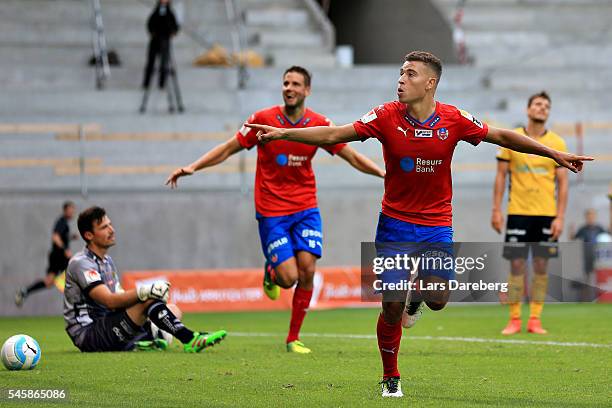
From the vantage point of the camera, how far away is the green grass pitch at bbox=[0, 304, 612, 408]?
7.39 meters

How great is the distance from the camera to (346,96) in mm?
24234

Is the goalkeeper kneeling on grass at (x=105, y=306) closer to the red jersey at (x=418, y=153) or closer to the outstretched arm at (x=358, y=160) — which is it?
the outstretched arm at (x=358, y=160)

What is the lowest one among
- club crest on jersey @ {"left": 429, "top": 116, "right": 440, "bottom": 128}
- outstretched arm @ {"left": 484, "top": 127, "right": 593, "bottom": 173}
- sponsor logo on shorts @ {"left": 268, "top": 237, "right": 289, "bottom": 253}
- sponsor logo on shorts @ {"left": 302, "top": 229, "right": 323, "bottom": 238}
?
sponsor logo on shorts @ {"left": 268, "top": 237, "right": 289, "bottom": 253}

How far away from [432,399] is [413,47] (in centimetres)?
2132

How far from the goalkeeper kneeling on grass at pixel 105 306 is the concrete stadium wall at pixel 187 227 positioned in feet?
31.4

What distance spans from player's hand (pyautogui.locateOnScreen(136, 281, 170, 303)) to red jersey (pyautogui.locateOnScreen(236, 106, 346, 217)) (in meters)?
1.65

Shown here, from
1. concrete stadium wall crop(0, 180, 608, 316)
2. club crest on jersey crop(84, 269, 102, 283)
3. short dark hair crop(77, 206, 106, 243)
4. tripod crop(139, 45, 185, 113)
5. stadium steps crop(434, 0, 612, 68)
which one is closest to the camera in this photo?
club crest on jersey crop(84, 269, 102, 283)

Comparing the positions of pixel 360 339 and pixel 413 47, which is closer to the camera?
pixel 360 339

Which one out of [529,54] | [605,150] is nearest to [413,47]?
[529,54]

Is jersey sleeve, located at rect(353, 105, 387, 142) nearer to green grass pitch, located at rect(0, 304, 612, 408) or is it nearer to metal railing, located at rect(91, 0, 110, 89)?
green grass pitch, located at rect(0, 304, 612, 408)

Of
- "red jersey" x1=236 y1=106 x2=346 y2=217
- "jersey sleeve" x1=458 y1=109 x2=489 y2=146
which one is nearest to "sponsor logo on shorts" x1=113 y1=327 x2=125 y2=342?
"red jersey" x1=236 y1=106 x2=346 y2=217

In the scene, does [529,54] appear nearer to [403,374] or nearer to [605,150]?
[605,150]

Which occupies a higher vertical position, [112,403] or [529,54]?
[529,54]

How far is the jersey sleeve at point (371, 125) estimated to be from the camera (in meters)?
7.64
